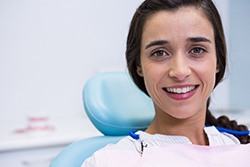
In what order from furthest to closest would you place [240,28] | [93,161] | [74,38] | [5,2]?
[240,28] → [74,38] → [5,2] → [93,161]

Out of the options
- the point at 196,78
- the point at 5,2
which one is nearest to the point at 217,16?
the point at 196,78

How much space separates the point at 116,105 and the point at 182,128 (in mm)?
217

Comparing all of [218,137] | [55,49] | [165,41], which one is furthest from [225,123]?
[55,49]

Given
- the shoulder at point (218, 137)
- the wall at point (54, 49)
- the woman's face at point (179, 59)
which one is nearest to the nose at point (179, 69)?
the woman's face at point (179, 59)

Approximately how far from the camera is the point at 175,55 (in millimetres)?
806

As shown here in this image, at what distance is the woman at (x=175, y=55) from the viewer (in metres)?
0.80

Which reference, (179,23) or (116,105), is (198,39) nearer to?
(179,23)

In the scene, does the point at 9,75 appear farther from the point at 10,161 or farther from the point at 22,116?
the point at 10,161

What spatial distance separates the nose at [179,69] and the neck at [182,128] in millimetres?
177

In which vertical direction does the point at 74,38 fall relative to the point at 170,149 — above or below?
above

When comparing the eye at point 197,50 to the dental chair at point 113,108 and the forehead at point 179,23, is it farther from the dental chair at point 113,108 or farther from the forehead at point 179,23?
the dental chair at point 113,108

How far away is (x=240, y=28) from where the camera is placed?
206 cm

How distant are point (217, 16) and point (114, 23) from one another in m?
1.05

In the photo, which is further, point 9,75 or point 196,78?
point 9,75
